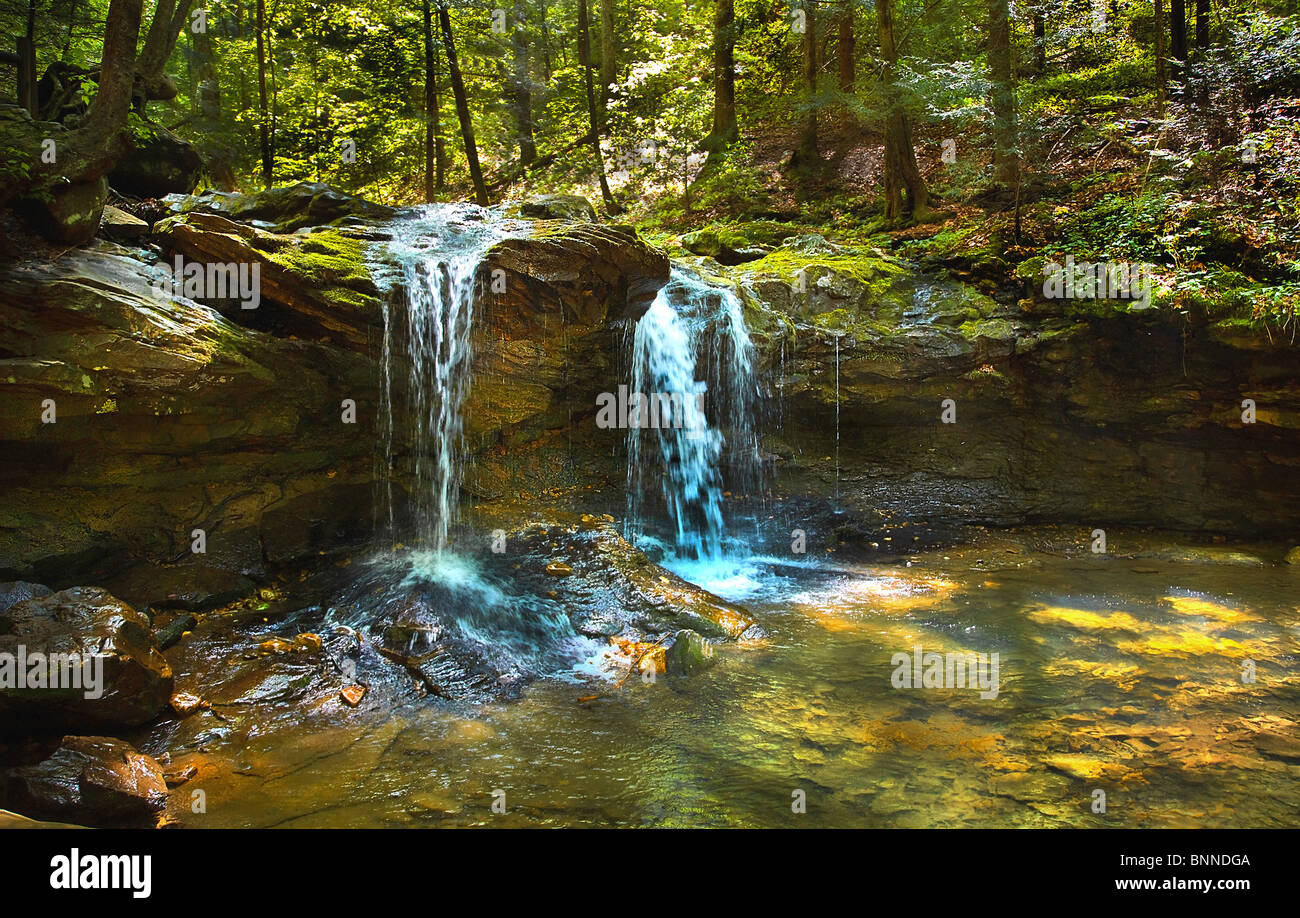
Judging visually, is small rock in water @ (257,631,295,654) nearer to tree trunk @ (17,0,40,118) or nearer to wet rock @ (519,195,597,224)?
wet rock @ (519,195,597,224)

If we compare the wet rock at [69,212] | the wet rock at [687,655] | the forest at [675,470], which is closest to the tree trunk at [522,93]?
the forest at [675,470]

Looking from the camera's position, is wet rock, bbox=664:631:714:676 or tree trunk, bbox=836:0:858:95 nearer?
wet rock, bbox=664:631:714:676

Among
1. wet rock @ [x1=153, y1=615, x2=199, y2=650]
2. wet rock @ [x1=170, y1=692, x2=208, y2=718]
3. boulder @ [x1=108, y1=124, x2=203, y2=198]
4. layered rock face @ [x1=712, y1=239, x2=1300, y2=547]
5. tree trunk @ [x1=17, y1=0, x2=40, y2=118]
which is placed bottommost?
wet rock @ [x1=170, y1=692, x2=208, y2=718]

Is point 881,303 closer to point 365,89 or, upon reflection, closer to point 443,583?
point 443,583

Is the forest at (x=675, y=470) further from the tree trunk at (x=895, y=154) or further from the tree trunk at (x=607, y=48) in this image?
the tree trunk at (x=607, y=48)

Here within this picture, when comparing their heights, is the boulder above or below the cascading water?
above

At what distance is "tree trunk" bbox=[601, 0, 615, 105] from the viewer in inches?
720

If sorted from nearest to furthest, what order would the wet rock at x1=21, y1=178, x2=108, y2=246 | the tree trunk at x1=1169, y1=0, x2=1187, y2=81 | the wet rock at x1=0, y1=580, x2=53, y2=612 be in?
the wet rock at x1=0, y1=580, x2=53, y2=612
the wet rock at x1=21, y1=178, x2=108, y2=246
the tree trunk at x1=1169, y1=0, x2=1187, y2=81

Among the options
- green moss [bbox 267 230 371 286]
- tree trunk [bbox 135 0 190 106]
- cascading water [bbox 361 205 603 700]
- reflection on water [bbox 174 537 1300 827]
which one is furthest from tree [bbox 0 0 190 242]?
reflection on water [bbox 174 537 1300 827]

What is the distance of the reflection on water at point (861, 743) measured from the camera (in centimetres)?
357

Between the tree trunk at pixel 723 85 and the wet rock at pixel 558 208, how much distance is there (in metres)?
7.32

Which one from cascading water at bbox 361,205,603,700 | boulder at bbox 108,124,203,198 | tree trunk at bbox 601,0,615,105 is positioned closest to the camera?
cascading water at bbox 361,205,603,700

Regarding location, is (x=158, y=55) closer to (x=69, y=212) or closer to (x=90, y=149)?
(x=90, y=149)

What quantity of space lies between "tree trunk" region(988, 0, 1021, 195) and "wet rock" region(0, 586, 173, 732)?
41.0 ft
